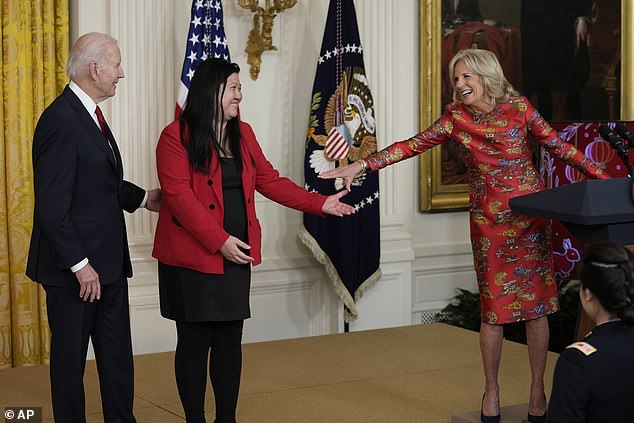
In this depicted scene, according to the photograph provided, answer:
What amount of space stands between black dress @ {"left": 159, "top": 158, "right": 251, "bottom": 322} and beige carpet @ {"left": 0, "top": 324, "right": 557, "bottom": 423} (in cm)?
92

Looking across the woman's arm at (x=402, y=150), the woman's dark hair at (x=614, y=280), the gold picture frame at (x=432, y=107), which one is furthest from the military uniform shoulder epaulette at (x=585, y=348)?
the gold picture frame at (x=432, y=107)

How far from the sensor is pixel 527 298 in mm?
4906

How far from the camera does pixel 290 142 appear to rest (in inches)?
297

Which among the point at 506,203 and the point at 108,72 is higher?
the point at 108,72

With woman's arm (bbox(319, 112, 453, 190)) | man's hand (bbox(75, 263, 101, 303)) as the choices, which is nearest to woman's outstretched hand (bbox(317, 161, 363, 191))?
woman's arm (bbox(319, 112, 453, 190))

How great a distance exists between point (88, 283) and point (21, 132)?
2.62m

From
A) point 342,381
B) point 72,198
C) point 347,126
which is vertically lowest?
point 342,381

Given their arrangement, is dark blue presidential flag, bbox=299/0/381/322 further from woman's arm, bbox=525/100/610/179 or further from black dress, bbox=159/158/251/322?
black dress, bbox=159/158/251/322

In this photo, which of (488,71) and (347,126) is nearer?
(488,71)

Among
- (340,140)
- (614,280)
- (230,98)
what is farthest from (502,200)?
(340,140)

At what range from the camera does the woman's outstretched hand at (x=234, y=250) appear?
14.8 feet

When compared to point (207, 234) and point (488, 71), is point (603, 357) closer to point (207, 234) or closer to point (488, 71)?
point (207, 234)

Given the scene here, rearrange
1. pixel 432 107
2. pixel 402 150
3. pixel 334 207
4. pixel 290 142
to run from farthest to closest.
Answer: pixel 432 107, pixel 290 142, pixel 402 150, pixel 334 207

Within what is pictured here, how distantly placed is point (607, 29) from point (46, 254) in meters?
6.08
